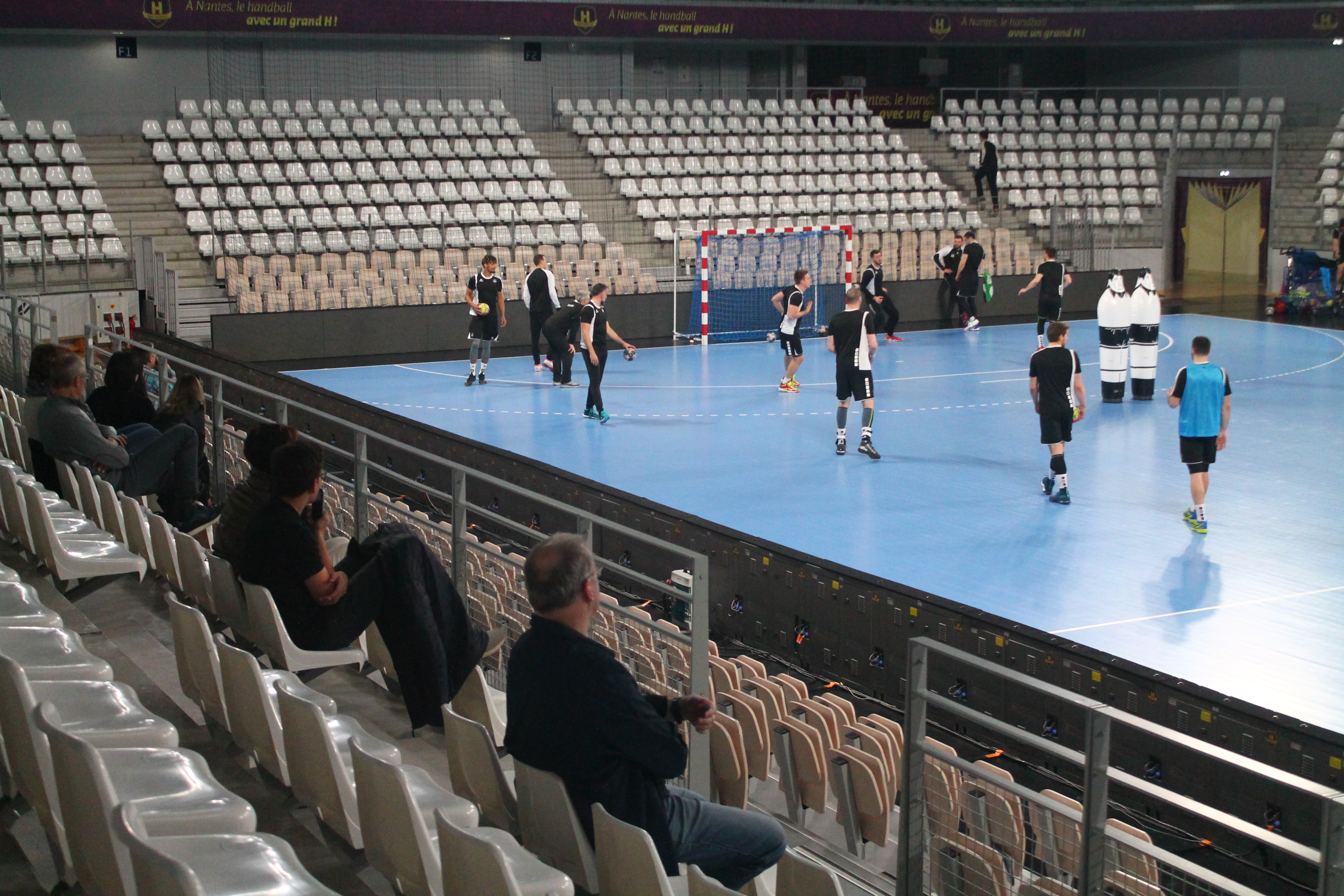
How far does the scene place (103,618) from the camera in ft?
21.5

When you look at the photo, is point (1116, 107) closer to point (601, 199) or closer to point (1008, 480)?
point (601, 199)

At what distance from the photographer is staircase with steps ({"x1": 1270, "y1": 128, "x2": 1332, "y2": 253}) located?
2941 centimetres

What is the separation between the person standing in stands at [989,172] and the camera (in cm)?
2820

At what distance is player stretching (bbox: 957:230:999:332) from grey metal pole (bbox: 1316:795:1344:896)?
68.8 feet

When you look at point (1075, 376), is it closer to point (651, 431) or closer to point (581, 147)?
point (651, 431)

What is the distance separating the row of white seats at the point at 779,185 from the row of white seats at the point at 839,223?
0.64m

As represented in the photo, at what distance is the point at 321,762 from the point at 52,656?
136 cm

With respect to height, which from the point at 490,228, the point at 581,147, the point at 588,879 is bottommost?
the point at 588,879

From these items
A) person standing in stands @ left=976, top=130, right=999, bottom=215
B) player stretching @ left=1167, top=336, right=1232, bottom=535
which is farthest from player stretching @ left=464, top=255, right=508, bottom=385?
person standing in stands @ left=976, top=130, right=999, bottom=215

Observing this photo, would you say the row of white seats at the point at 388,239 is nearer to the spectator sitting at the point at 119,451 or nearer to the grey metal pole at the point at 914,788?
the spectator sitting at the point at 119,451

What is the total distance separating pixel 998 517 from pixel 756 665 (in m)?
4.71

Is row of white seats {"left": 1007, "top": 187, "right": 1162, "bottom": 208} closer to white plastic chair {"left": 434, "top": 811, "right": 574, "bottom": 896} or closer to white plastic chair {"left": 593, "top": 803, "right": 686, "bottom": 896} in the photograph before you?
white plastic chair {"left": 593, "top": 803, "right": 686, "bottom": 896}

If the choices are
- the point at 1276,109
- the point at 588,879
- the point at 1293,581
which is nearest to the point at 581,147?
the point at 1276,109

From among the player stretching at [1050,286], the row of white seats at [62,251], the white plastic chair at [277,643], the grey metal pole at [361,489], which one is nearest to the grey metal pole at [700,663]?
the white plastic chair at [277,643]
